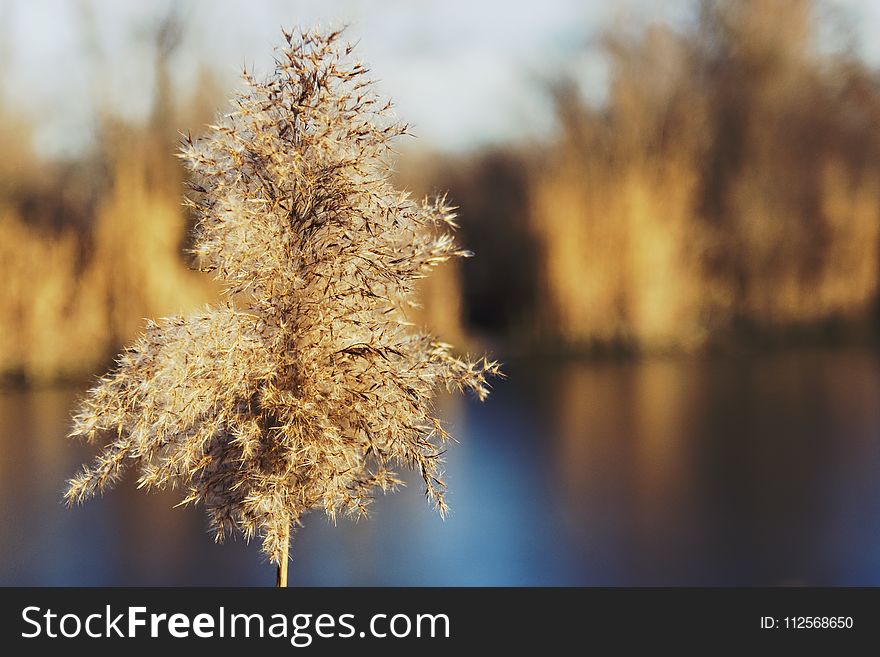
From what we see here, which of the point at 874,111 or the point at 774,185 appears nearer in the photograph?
the point at 774,185

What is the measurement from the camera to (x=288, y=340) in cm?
212

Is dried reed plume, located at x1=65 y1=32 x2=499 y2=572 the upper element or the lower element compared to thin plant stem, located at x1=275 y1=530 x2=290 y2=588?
upper

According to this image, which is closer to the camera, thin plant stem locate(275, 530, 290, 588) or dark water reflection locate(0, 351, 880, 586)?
thin plant stem locate(275, 530, 290, 588)

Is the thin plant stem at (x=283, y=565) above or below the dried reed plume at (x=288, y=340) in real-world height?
below

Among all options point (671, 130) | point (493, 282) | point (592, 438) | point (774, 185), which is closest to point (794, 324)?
point (774, 185)

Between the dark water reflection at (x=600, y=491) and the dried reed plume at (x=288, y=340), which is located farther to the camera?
the dark water reflection at (x=600, y=491)

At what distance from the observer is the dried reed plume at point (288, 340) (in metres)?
2.10

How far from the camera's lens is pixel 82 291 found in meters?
8.05

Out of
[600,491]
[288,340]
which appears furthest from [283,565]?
[600,491]

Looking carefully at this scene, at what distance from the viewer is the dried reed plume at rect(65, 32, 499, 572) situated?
2.10 metres

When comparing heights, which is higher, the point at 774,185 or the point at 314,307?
the point at 774,185

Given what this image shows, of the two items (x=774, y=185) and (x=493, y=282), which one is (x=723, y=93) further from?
(x=493, y=282)

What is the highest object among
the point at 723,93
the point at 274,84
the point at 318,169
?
the point at 723,93

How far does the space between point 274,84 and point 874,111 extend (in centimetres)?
1374
